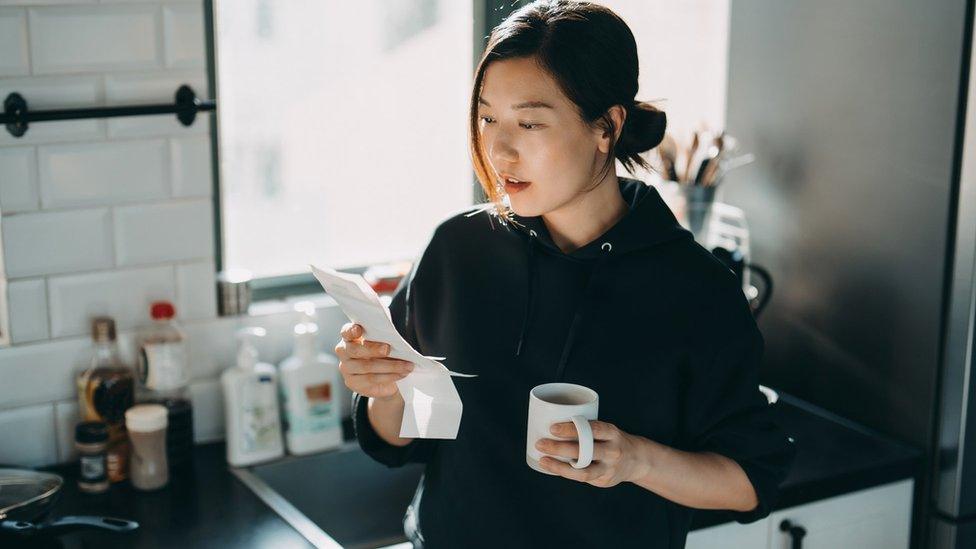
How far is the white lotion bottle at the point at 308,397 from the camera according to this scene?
2010 millimetres

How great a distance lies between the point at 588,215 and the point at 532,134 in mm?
181

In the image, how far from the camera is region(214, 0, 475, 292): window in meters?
2.12

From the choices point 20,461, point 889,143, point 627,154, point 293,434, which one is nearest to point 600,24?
point 627,154

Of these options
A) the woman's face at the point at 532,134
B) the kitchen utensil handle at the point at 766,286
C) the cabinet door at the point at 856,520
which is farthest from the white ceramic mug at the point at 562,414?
the kitchen utensil handle at the point at 766,286

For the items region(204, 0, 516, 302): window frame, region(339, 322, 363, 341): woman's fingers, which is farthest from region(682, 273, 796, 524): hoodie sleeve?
region(204, 0, 516, 302): window frame

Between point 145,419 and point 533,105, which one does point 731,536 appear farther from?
point 145,419

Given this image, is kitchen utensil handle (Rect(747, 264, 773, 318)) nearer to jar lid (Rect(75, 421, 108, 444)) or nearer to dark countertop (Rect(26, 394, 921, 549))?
dark countertop (Rect(26, 394, 921, 549))

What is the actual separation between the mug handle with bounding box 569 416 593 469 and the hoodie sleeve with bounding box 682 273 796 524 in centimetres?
27

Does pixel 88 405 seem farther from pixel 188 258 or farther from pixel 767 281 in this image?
pixel 767 281

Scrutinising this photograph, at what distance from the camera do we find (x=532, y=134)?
53.2 inches

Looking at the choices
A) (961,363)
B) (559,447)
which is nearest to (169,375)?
(559,447)

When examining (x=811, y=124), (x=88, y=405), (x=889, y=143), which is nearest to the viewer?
(x=88, y=405)

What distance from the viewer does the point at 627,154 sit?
146 cm

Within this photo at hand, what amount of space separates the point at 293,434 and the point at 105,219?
509 millimetres
